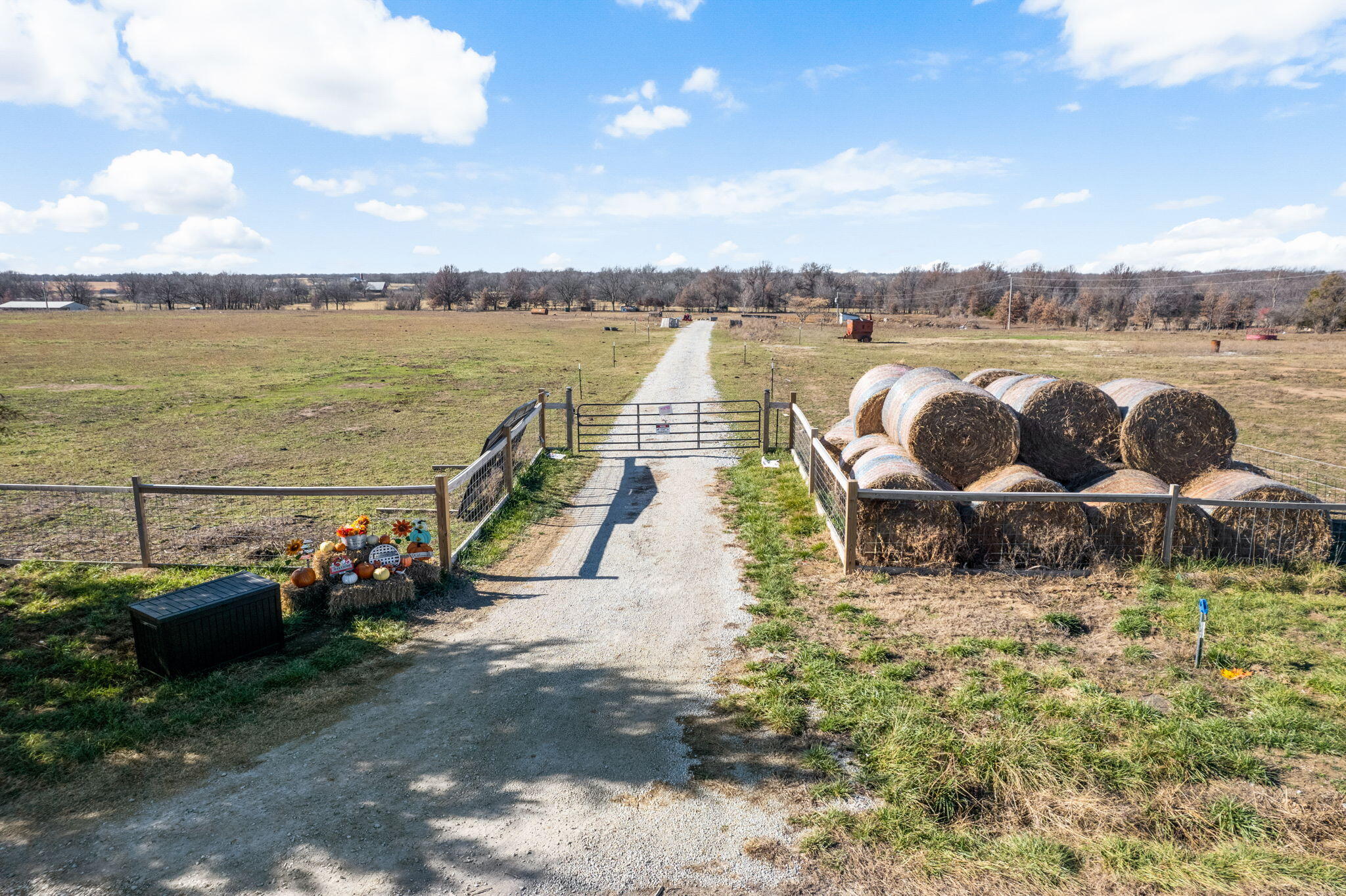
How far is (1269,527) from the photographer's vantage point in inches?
376

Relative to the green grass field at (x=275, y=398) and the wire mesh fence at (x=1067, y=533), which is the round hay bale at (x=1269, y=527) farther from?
the green grass field at (x=275, y=398)

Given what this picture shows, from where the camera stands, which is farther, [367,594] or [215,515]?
[215,515]

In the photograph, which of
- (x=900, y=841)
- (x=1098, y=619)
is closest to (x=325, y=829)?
(x=900, y=841)

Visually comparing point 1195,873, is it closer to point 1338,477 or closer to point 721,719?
point 721,719

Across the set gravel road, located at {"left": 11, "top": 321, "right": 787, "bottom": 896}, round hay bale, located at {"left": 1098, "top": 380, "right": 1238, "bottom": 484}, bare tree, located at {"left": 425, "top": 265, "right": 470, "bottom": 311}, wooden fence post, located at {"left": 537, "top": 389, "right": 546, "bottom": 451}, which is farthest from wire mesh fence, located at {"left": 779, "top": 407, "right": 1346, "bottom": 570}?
bare tree, located at {"left": 425, "top": 265, "right": 470, "bottom": 311}

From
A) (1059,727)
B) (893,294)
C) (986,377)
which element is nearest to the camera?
(1059,727)

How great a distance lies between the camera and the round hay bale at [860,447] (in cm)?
1193

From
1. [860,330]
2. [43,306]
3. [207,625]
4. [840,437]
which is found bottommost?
[207,625]

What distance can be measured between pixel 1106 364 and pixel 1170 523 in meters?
35.7

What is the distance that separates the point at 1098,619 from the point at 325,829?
7739mm

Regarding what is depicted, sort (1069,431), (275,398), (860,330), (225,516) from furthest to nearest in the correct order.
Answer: (860,330)
(275,398)
(225,516)
(1069,431)

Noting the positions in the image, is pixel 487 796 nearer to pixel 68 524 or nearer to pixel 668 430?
pixel 68 524

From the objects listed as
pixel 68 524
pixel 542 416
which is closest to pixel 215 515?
pixel 68 524

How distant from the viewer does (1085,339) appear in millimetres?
62188
